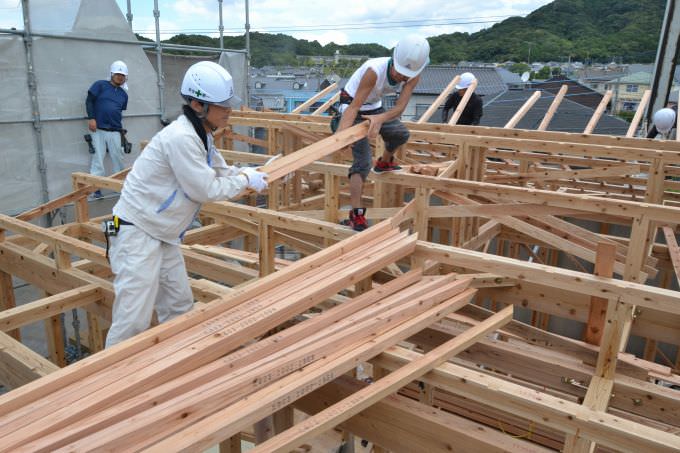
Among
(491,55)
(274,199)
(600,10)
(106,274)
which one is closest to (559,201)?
(274,199)

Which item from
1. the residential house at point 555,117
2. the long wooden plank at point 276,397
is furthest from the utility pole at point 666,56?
the long wooden plank at point 276,397

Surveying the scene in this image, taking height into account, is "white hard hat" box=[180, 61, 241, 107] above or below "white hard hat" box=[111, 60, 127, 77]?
below

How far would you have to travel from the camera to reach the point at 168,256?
12.7ft

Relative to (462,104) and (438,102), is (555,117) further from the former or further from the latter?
(462,104)

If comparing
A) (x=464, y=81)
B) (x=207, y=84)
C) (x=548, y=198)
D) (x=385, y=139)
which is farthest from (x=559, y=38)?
(x=207, y=84)

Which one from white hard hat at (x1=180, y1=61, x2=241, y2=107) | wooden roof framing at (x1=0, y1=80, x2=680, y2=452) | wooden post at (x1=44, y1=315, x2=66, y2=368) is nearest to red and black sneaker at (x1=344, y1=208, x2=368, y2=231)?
wooden roof framing at (x1=0, y1=80, x2=680, y2=452)

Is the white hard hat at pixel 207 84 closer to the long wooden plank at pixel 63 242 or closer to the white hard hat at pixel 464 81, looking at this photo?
the long wooden plank at pixel 63 242

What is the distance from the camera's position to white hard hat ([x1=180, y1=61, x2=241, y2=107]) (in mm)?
3406

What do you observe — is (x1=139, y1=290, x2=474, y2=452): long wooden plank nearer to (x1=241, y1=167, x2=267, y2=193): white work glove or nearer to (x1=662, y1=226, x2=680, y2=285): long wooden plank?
(x1=241, y1=167, x2=267, y2=193): white work glove

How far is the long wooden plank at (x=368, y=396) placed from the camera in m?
2.58

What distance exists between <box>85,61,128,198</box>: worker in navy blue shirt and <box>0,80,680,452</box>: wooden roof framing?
4405 millimetres

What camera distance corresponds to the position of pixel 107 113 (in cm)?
980

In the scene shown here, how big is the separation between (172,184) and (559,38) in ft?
179

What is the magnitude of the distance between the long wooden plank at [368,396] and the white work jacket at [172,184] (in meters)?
1.53
